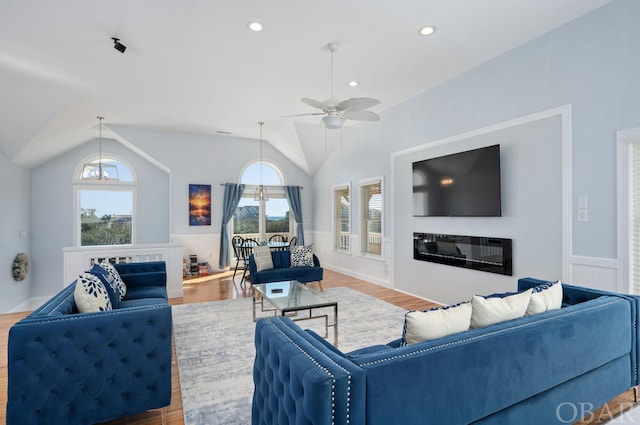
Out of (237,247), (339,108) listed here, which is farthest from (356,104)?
(237,247)

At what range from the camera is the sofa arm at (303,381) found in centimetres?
122

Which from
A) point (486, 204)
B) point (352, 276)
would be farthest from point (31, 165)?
point (486, 204)

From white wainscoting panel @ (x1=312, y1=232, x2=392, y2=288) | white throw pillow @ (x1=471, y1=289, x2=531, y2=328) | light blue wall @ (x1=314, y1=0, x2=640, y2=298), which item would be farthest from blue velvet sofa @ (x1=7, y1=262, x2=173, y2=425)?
white wainscoting panel @ (x1=312, y1=232, x2=392, y2=288)

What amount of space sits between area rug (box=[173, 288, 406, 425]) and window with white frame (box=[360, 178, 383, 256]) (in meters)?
1.40

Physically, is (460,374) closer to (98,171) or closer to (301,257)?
(301,257)

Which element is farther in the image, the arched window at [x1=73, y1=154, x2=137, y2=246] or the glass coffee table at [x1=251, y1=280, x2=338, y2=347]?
the arched window at [x1=73, y1=154, x2=137, y2=246]

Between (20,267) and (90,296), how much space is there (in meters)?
5.09

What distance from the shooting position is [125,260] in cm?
514

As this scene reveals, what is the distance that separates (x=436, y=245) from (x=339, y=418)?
4.17m

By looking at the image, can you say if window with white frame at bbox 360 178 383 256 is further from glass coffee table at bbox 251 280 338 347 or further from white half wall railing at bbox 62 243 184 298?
white half wall railing at bbox 62 243 184 298

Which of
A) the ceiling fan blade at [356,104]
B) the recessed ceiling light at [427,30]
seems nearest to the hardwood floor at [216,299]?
the ceiling fan blade at [356,104]

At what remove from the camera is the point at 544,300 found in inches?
85.0

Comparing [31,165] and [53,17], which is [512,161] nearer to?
[53,17]

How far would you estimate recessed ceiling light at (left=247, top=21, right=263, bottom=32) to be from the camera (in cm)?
321
